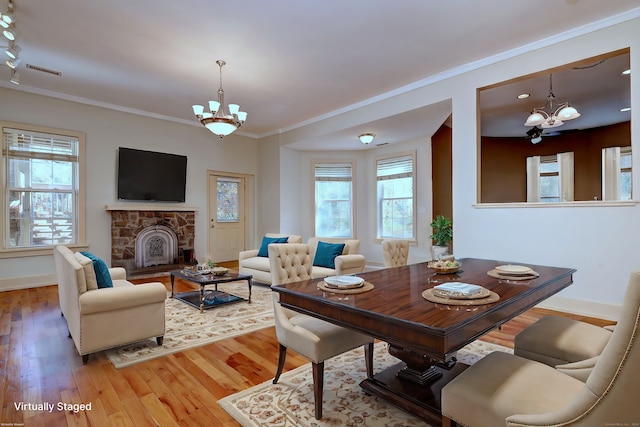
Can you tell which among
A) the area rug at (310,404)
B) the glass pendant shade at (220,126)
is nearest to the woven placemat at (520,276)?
the area rug at (310,404)

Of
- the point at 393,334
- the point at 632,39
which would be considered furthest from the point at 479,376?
the point at 632,39

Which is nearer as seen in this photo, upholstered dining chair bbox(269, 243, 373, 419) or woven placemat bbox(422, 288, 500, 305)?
woven placemat bbox(422, 288, 500, 305)

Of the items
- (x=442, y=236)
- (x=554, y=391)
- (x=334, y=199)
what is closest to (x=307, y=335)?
(x=554, y=391)

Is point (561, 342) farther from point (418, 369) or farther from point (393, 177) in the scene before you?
point (393, 177)

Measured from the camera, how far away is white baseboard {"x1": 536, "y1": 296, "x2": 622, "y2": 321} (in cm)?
345

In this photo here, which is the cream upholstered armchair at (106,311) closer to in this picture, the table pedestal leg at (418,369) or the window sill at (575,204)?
the table pedestal leg at (418,369)

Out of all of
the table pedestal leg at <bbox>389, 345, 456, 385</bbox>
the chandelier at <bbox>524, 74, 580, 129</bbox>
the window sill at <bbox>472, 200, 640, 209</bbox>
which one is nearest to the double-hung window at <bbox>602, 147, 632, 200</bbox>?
the chandelier at <bbox>524, 74, 580, 129</bbox>

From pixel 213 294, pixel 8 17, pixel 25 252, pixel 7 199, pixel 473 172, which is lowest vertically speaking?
pixel 213 294

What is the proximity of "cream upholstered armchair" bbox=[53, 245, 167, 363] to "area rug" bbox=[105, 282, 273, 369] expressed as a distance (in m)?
0.13

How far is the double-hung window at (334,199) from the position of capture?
7898 mm

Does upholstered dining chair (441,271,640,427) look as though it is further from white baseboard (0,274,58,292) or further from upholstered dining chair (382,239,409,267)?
white baseboard (0,274,58,292)

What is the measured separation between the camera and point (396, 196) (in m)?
7.34

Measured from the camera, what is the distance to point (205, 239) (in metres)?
7.25

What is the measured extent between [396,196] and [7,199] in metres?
6.90
